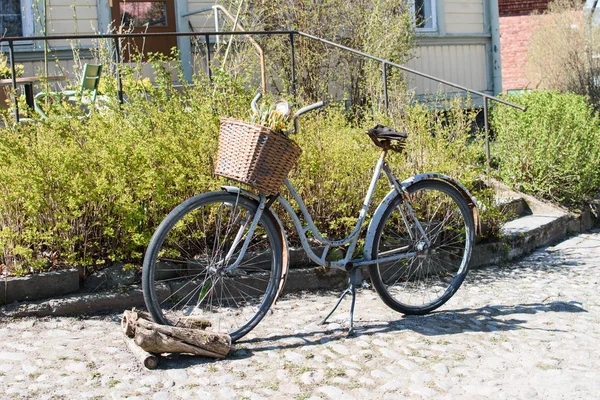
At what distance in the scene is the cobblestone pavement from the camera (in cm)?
365

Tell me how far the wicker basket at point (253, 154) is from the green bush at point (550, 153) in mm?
4661

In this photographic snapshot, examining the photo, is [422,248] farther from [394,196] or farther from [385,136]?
[385,136]

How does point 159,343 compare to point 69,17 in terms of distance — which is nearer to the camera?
point 159,343

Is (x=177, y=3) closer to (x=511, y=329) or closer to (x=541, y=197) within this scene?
(x=541, y=197)

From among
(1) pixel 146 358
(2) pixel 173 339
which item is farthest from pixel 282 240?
(1) pixel 146 358

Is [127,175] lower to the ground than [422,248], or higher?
higher

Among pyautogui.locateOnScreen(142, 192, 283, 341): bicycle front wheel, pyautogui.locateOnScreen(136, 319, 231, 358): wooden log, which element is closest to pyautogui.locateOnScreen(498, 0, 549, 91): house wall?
pyautogui.locateOnScreen(142, 192, 283, 341): bicycle front wheel

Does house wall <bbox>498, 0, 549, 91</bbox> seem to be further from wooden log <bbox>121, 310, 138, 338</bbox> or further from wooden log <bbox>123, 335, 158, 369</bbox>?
wooden log <bbox>123, 335, 158, 369</bbox>

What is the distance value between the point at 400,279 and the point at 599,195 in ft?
13.2

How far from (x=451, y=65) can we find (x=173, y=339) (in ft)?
34.0

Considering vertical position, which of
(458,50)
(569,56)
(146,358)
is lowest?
(146,358)

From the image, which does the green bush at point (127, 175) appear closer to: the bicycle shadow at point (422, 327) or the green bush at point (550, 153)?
the bicycle shadow at point (422, 327)

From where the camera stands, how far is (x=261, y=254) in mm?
5281

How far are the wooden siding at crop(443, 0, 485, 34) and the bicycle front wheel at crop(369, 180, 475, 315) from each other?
8.04 meters
